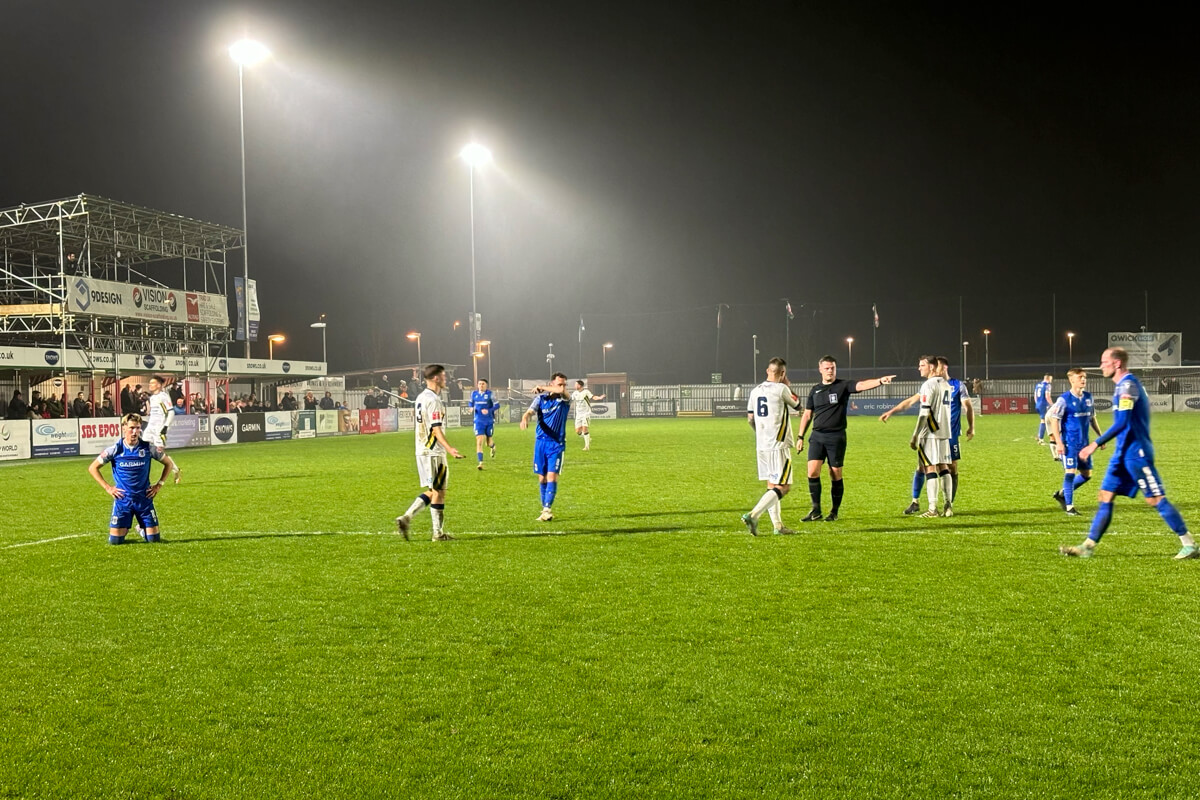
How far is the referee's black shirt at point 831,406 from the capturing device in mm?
10805

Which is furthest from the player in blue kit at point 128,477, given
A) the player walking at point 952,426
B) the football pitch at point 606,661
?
the player walking at point 952,426

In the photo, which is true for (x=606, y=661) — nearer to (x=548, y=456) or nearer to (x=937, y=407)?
(x=548, y=456)

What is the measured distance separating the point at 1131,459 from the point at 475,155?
3821cm

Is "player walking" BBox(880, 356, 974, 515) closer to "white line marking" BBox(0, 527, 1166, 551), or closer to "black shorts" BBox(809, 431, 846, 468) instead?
"black shorts" BBox(809, 431, 846, 468)

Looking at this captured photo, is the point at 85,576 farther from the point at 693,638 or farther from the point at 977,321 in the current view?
the point at 977,321

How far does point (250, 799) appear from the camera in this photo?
3.56m

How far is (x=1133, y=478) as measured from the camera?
770 centimetres

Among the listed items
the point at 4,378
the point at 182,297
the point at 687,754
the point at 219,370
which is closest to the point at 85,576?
the point at 687,754

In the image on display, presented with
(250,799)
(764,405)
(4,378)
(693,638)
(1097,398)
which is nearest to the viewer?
Result: (250,799)

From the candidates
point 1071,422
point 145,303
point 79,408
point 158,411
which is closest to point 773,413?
point 1071,422

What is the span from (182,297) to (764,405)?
39164 millimetres

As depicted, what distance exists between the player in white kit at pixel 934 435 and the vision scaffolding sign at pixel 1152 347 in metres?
54.8

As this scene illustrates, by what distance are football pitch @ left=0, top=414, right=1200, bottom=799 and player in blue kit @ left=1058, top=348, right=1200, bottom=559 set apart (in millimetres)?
415

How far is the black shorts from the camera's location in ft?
35.5
